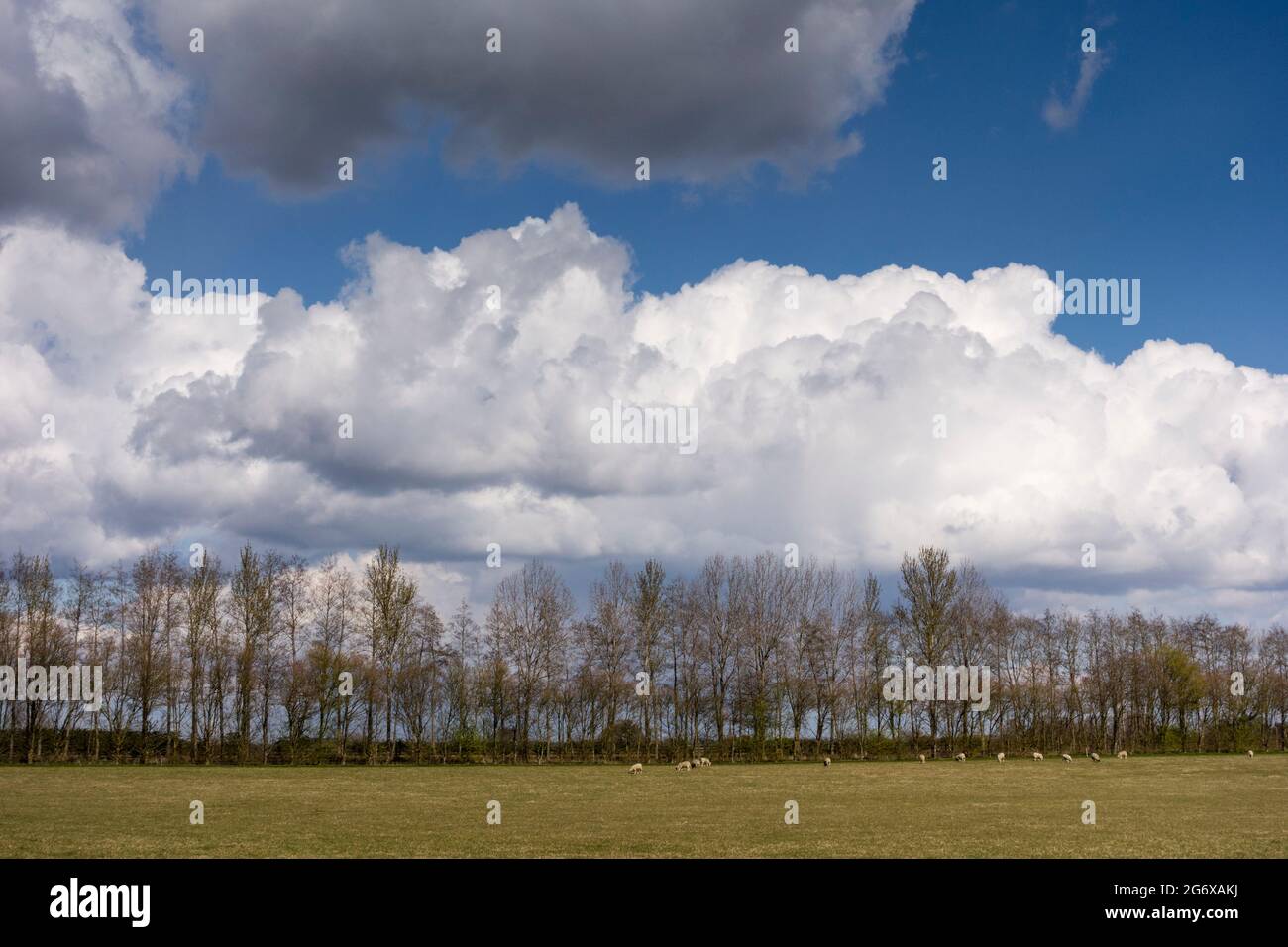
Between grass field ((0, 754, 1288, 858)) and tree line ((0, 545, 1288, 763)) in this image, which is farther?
tree line ((0, 545, 1288, 763))

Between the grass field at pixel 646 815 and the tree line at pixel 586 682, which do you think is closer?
the grass field at pixel 646 815

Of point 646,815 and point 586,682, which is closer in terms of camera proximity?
point 646,815

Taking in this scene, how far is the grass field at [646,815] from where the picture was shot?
2642 centimetres

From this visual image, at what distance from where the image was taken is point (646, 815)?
3612 centimetres

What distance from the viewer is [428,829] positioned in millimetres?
31031

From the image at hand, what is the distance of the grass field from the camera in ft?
86.7

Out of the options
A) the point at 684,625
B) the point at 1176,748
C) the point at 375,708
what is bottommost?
the point at 1176,748
